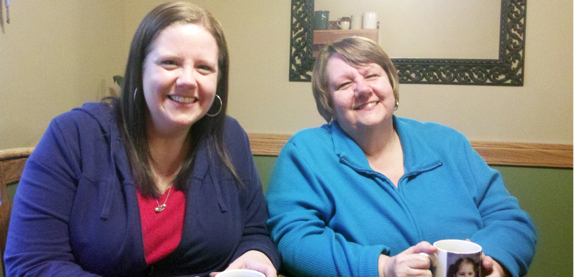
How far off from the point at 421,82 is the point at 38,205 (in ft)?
6.07

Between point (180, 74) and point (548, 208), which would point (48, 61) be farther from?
point (548, 208)

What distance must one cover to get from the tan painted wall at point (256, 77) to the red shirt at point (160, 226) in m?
0.75

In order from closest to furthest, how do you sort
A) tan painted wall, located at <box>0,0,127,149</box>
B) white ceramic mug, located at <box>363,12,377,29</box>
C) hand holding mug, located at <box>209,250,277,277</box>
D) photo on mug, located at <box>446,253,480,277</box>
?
photo on mug, located at <box>446,253,480,277</box>
hand holding mug, located at <box>209,250,277,277</box>
tan painted wall, located at <box>0,0,127,149</box>
white ceramic mug, located at <box>363,12,377,29</box>

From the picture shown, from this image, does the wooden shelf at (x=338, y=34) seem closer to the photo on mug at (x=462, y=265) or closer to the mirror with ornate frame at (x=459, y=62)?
the mirror with ornate frame at (x=459, y=62)

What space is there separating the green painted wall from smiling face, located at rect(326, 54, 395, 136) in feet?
3.85

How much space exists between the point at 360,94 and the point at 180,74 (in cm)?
56

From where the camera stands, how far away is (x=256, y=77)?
2.25 m

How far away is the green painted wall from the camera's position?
6.54ft

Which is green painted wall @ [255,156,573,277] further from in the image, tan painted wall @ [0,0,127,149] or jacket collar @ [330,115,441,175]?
tan painted wall @ [0,0,127,149]

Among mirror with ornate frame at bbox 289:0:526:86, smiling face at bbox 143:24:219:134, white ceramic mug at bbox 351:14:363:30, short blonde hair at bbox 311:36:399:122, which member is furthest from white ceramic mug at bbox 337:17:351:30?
smiling face at bbox 143:24:219:134

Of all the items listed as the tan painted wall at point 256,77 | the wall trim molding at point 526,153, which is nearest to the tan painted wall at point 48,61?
the tan painted wall at point 256,77

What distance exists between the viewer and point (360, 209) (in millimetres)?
1145

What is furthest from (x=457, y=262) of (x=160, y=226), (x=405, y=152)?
(x=160, y=226)

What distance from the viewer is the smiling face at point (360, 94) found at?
122cm
